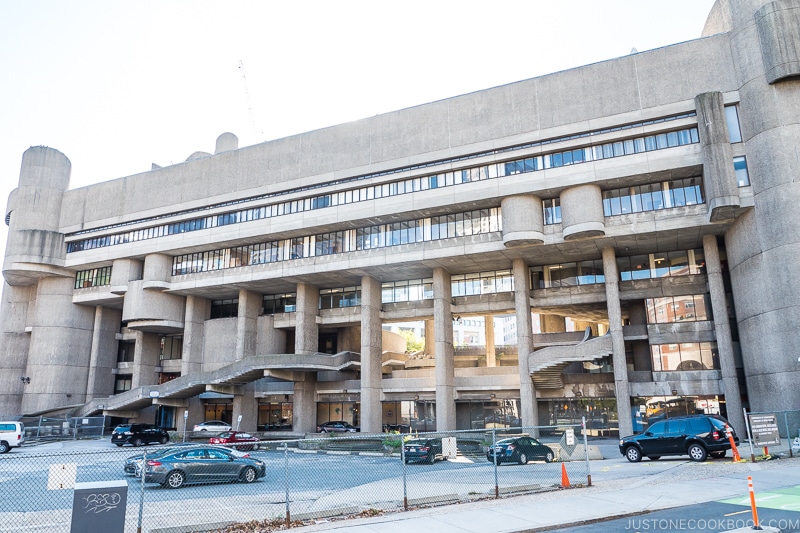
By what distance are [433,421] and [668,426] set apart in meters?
31.6

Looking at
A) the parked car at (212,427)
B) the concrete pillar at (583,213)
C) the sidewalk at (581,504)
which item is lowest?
the sidewalk at (581,504)

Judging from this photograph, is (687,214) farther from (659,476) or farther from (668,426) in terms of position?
(659,476)

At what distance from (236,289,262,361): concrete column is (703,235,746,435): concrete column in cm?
4011

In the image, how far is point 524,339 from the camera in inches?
1694

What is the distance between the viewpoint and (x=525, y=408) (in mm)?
42500

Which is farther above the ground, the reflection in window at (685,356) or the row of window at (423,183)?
the row of window at (423,183)

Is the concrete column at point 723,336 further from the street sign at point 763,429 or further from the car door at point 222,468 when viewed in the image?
the car door at point 222,468

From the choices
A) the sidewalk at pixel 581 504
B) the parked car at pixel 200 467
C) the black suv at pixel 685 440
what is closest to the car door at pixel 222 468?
the parked car at pixel 200 467

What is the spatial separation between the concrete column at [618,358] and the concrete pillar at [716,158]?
26.6 feet

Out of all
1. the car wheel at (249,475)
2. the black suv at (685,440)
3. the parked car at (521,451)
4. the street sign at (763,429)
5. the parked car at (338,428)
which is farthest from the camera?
the parked car at (338,428)

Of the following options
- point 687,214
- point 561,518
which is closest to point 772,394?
point 687,214

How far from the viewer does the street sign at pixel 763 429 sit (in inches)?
826

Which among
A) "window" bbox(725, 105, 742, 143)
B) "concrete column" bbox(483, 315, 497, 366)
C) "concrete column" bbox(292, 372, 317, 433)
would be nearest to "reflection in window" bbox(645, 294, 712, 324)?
"window" bbox(725, 105, 742, 143)

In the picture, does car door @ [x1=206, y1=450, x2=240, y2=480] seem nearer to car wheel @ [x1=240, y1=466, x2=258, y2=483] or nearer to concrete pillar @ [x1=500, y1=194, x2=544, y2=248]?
car wheel @ [x1=240, y1=466, x2=258, y2=483]
